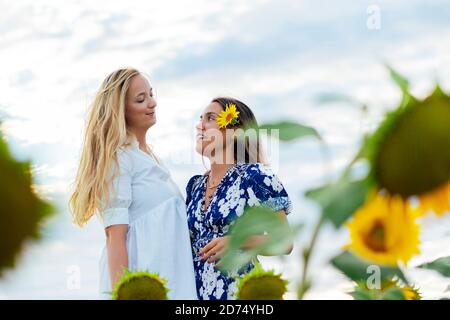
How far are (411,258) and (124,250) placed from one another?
1.50 metres

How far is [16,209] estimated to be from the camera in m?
0.33

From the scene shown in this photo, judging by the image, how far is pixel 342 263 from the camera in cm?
36

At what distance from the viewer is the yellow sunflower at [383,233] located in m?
0.35

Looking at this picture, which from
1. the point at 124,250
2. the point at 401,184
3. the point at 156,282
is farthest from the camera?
the point at 124,250

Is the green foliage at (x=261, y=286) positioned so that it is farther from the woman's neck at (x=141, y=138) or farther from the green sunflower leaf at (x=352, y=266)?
the woman's neck at (x=141, y=138)

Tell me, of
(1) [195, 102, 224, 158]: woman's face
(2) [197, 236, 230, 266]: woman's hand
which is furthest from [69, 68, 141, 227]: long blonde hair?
(2) [197, 236, 230, 266]: woman's hand

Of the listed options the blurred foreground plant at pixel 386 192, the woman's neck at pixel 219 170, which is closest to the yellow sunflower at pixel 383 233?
the blurred foreground plant at pixel 386 192

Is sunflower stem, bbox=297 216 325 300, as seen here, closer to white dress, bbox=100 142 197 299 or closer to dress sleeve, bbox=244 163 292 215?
white dress, bbox=100 142 197 299

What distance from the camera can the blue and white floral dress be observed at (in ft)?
6.34

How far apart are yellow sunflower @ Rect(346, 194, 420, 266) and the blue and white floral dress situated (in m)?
1.52

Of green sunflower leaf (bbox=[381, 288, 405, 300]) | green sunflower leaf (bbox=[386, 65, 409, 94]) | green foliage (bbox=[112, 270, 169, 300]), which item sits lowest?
green sunflower leaf (bbox=[381, 288, 405, 300])
